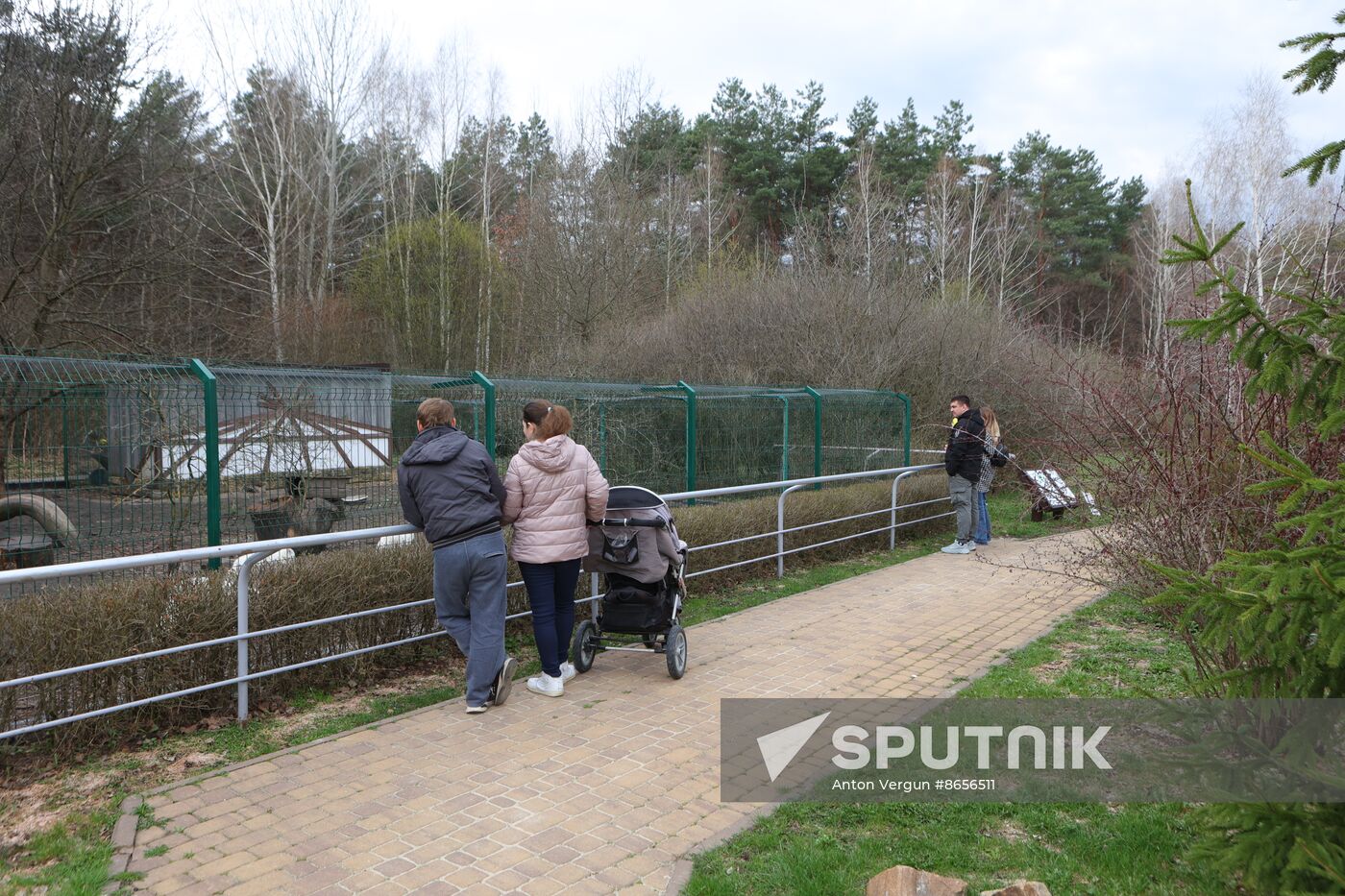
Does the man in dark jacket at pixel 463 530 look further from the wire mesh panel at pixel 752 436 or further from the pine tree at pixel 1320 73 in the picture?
the wire mesh panel at pixel 752 436

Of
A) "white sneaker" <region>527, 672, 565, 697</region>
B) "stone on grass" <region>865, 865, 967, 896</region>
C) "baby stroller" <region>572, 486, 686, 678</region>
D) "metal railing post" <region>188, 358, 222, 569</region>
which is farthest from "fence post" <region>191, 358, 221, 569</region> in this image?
"stone on grass" <region>865, 865, 967, 896</region>

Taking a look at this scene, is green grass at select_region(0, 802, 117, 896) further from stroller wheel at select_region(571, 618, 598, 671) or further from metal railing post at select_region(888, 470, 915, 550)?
metal railing post at select_region(888, 470, 915, 550)

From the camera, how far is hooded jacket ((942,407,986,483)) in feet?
35.1

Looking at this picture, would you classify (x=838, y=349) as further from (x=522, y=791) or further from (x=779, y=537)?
(x=522, y=791)

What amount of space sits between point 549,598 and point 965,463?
6.67 m

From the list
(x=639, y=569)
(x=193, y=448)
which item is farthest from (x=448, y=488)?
(x=193, y=448)

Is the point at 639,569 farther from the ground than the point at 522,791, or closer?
farther from the ground

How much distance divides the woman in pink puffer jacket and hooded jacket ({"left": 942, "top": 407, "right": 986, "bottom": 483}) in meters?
6.14

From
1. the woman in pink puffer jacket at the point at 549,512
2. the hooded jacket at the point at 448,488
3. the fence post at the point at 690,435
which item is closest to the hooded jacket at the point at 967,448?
the fence post at the point at 690,435

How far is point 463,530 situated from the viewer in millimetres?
5234

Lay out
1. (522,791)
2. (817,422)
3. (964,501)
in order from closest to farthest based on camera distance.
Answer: (522,791) → (964,501) → (817,422)

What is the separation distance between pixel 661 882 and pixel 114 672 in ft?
10.1

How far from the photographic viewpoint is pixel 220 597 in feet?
17.0

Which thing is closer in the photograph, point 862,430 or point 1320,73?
point 1320,73
